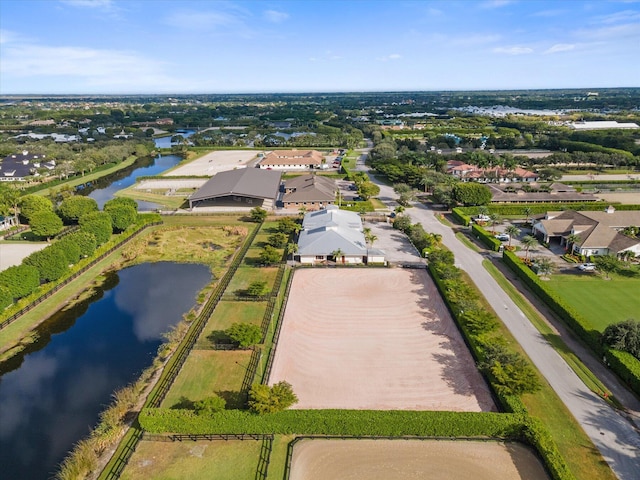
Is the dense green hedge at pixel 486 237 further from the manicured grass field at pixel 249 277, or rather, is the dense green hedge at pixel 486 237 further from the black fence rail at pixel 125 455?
the black fence rail at pixel 125 455

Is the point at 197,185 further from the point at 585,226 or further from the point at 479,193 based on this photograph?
the point at 585,226

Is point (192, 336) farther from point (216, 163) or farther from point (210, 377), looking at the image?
point (216, 163)

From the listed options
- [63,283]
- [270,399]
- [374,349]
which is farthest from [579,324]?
[63,283]

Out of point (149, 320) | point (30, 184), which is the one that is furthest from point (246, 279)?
point (30, 184)

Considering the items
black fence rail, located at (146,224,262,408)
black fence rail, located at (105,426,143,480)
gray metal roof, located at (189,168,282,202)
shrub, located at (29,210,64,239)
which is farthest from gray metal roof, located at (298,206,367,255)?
shrub, located at (29,210,64,239)

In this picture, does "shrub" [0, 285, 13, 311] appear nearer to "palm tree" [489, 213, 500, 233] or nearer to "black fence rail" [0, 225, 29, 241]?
"black fence rail" [0, 225, 29, 241]
